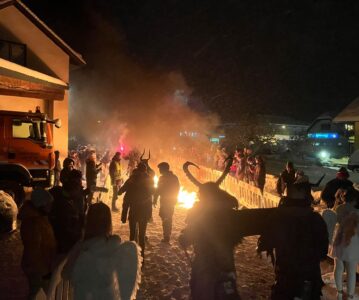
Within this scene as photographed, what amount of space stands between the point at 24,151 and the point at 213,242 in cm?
908

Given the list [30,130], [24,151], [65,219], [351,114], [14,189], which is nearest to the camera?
[65,219]

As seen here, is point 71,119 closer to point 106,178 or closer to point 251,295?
point 106,178

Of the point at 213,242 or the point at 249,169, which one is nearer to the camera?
the point at 213,242

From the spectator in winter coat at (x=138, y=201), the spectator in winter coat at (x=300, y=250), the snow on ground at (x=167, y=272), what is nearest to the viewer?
the spectator in winter coat at (x=300, y=250)

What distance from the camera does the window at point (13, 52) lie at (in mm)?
16266

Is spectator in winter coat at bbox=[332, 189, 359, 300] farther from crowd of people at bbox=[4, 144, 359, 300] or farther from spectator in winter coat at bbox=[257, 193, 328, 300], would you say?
spectator in winter coat at bbox=[257, 193, 328, 300]

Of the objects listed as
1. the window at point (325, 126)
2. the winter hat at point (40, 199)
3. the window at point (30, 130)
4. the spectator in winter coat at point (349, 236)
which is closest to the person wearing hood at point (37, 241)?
the winter hat at point (40, 199)

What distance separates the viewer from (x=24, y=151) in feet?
35.5

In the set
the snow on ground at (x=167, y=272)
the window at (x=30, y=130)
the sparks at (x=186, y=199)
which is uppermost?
the window at (x=30, y=130)

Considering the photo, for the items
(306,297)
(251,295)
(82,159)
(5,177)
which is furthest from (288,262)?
(82,159)

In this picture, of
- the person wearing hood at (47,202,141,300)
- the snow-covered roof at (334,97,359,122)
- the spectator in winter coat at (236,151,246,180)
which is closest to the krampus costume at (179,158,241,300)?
the person wearing hood at (47,202,141,300)

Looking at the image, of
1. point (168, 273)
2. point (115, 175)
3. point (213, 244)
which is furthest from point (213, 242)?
point (115, 175)

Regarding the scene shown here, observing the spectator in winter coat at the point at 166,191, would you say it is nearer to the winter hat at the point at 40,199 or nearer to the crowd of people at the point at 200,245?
the crowd of people at the point at 200,245

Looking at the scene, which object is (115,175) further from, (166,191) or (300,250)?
(300,250)
